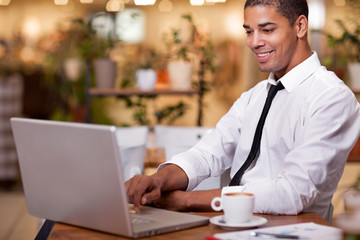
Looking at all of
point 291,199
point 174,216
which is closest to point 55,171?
point 174,216

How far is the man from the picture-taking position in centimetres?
161

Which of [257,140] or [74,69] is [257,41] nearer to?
[257,140]

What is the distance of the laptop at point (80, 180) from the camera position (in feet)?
4.02

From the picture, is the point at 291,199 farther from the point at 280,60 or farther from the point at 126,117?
the point at 126,117

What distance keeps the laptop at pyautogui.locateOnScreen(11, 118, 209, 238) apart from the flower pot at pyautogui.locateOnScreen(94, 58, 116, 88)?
2757mm

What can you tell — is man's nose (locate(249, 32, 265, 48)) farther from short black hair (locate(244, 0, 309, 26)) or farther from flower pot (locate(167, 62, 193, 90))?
flower pot (locate(167, 62, 193, 90))

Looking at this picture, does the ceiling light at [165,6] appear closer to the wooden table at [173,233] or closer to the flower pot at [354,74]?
the flower pot at [354,74]

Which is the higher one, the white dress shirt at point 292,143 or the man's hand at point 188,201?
the white dress shirt at point 292,143

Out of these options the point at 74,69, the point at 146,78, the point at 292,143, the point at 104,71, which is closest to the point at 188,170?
the point at 292,143

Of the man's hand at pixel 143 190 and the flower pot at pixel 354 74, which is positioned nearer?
the man's hand at pixel 143 190

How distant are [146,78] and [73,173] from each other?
2865 mm

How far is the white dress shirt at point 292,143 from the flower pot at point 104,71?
2.22 m

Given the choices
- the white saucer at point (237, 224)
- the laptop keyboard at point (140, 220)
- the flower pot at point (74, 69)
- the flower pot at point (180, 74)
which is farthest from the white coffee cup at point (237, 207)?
the flower pot at point (74, 69)

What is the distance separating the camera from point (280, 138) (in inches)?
72.2
